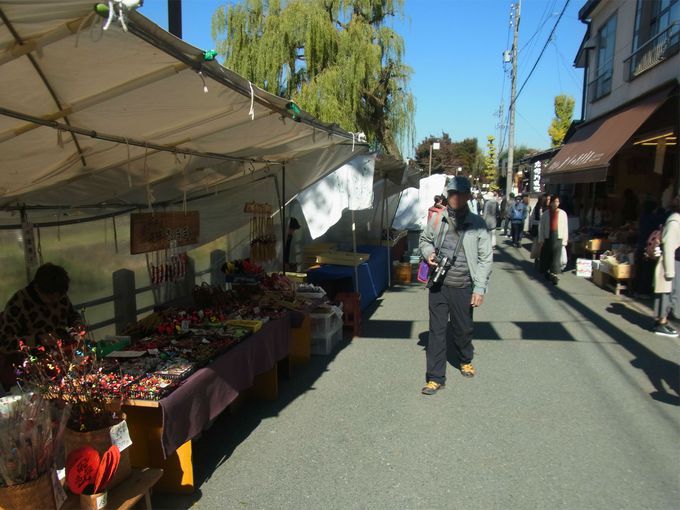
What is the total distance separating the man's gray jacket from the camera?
474cm

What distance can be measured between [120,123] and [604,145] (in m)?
10.9

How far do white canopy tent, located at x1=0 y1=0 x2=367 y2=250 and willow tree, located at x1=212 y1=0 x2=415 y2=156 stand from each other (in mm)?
7958

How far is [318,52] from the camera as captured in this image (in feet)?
45.8

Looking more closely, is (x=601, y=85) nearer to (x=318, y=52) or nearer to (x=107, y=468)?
(x=318, y=52)

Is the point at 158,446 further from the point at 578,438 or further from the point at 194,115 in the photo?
the point at 578,438

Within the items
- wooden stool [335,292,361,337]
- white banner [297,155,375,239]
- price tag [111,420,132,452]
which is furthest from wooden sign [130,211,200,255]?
wooden stool [335,292,361,337]

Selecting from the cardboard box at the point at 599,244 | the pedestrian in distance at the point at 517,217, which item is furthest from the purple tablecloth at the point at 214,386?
the pedestrian in distance at the point at 517,217

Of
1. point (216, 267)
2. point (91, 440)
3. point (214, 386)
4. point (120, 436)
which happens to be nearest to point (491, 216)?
point (216, 267)

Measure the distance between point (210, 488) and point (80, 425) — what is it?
113 centimetres

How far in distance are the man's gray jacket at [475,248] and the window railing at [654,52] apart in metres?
7.93

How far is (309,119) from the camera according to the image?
13.6ft

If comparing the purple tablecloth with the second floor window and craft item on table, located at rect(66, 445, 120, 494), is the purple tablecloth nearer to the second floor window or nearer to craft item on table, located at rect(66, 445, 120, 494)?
craft item on table, located at rect(66, 445, 120, 494)

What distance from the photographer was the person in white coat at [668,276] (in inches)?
239

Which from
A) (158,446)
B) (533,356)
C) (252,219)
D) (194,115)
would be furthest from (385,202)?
(158,446)
